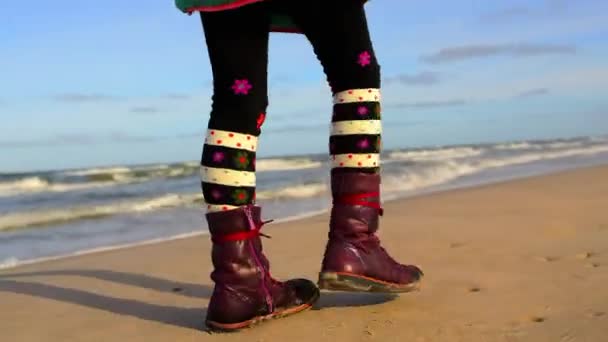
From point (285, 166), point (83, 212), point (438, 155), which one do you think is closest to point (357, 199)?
point (83, 212)

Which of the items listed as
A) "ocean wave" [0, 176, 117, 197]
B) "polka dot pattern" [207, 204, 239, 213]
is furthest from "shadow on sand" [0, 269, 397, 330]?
"ocean wave" [0, 176, 117, 197]

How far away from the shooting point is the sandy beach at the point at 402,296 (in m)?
1.69

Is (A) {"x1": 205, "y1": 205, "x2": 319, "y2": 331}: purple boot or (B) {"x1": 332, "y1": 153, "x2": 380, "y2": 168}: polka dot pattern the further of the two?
(B) {"x1": 332, "y1": 153, "x2": 380, "y2": 168}: polka dot pattern

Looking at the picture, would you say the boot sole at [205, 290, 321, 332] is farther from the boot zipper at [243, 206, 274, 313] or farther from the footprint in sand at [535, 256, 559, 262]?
the footprint in sand at [535, 256, 559, 262]

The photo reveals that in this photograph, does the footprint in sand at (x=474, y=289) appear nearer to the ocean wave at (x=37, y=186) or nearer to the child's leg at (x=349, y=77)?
the child's leg at (x=349, y=77)

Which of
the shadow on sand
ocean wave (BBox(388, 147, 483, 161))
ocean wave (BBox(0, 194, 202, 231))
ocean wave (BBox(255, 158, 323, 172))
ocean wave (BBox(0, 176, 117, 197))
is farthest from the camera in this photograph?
ocean wave (BBox(388, 147, 483, 161))

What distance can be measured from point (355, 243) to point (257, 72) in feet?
1.73

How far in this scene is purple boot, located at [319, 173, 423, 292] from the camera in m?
1.76

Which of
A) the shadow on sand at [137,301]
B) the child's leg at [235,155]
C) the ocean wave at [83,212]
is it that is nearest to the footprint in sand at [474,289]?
the shadow on sand at [137,301]

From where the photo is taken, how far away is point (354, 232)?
1.79 metres

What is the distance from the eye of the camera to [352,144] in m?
1.81

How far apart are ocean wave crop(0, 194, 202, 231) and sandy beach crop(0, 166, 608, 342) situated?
2.36 meters

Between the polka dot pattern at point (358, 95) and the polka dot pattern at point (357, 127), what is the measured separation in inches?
2.3

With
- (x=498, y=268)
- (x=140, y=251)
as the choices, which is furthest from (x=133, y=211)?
(x=498, y=268)
